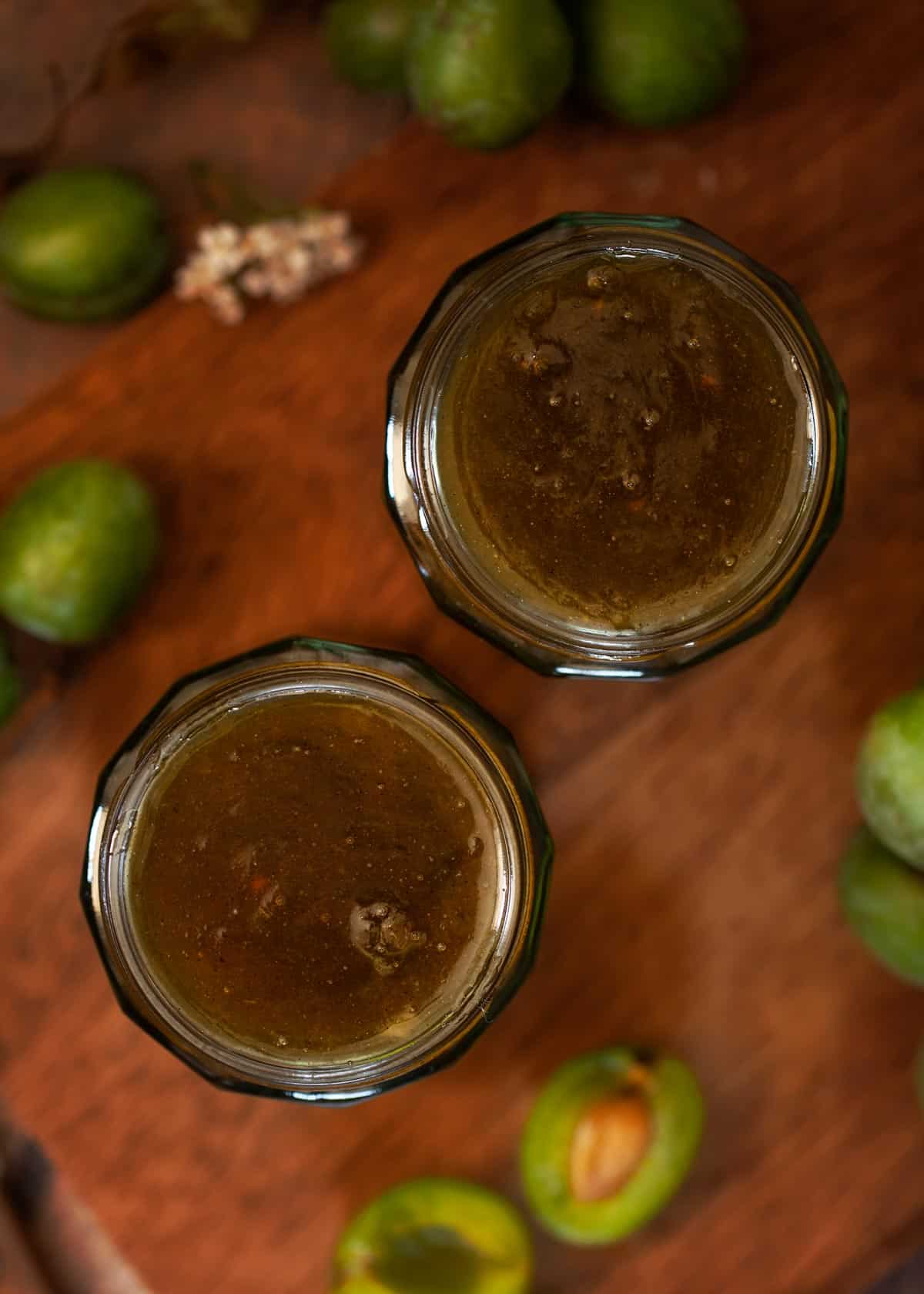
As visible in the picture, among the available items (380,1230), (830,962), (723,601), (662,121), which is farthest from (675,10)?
(380,1230)

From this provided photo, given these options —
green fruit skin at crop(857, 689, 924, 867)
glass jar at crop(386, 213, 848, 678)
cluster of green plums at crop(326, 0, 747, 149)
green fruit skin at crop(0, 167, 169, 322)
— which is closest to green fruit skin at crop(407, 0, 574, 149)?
cluster of green plums at crop(326, 0, 747, 149)

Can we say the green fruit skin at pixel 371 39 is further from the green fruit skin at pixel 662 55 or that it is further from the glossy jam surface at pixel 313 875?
the glossy jam surface at pixel 313 875

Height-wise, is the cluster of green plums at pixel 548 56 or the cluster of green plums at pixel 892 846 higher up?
the cluster of green plums at pixel 548 56

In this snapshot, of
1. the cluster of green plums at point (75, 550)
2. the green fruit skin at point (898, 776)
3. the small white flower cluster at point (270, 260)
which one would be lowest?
the green fruit skin at point (898, 776)

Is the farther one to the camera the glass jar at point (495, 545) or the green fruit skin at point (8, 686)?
the green fruit skin at point (8, 686)

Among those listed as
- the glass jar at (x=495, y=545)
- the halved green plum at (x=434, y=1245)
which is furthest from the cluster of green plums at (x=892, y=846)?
the halved green plum at (x=434, y=1245)
